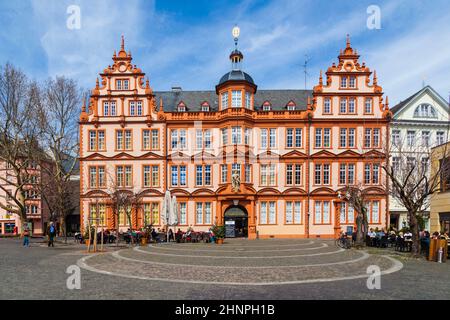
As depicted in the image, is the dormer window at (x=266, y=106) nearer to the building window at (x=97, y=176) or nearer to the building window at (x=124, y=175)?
the building window at (x=124, y=175)

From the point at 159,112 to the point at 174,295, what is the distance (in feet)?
90.7

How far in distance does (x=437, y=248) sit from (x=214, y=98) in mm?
28031

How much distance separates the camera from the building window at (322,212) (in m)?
33.8

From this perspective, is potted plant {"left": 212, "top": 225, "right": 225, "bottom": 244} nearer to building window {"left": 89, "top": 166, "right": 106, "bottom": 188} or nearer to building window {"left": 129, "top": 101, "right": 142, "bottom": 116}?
building window {"left": 89, "top": 166, "right": 106, "bottom": 188}

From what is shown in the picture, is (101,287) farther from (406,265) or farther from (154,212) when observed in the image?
(154,212)

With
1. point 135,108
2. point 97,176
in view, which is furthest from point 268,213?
point 97,176

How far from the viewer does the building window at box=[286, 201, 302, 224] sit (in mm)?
33844

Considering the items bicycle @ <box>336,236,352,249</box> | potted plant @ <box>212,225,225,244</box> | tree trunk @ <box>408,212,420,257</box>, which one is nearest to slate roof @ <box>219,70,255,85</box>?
potted plant @ <box>212,225,225,244</box>

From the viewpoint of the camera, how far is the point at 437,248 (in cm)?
1642

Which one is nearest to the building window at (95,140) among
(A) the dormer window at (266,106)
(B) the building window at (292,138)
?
(A) the dormer window at (266,106)

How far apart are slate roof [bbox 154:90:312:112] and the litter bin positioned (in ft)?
73.1

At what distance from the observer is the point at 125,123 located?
34.4m

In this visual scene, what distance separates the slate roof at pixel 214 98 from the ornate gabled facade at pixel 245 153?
2.06 m
